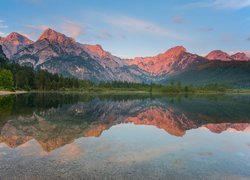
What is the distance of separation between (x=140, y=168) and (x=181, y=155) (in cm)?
790

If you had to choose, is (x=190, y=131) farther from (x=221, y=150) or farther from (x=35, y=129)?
(x=35, y=129)

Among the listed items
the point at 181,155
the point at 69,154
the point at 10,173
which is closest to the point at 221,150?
the point at 181,155

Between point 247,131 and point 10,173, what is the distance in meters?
42.2

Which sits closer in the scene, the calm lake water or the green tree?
the calm lake water

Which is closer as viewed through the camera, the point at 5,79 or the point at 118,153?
the point at 118,153

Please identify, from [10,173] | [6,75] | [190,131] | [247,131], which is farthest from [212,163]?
[6,75]

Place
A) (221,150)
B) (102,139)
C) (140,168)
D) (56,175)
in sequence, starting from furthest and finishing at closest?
1. (102,139)
2. (221,150)
3. (140,168)
4. (56,175)

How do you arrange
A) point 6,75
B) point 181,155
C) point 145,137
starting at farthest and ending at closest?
point 6,75 → point 145,137 → point 181,155

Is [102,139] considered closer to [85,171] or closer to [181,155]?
[181,155]

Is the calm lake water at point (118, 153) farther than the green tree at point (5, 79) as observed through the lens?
No

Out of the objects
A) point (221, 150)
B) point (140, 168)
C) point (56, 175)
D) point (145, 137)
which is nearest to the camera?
point (56, 175)

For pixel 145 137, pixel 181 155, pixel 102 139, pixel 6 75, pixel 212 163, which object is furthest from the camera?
pixel 6 75

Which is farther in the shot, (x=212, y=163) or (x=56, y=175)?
(x=212, y=163)

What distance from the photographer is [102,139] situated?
1535 inches
